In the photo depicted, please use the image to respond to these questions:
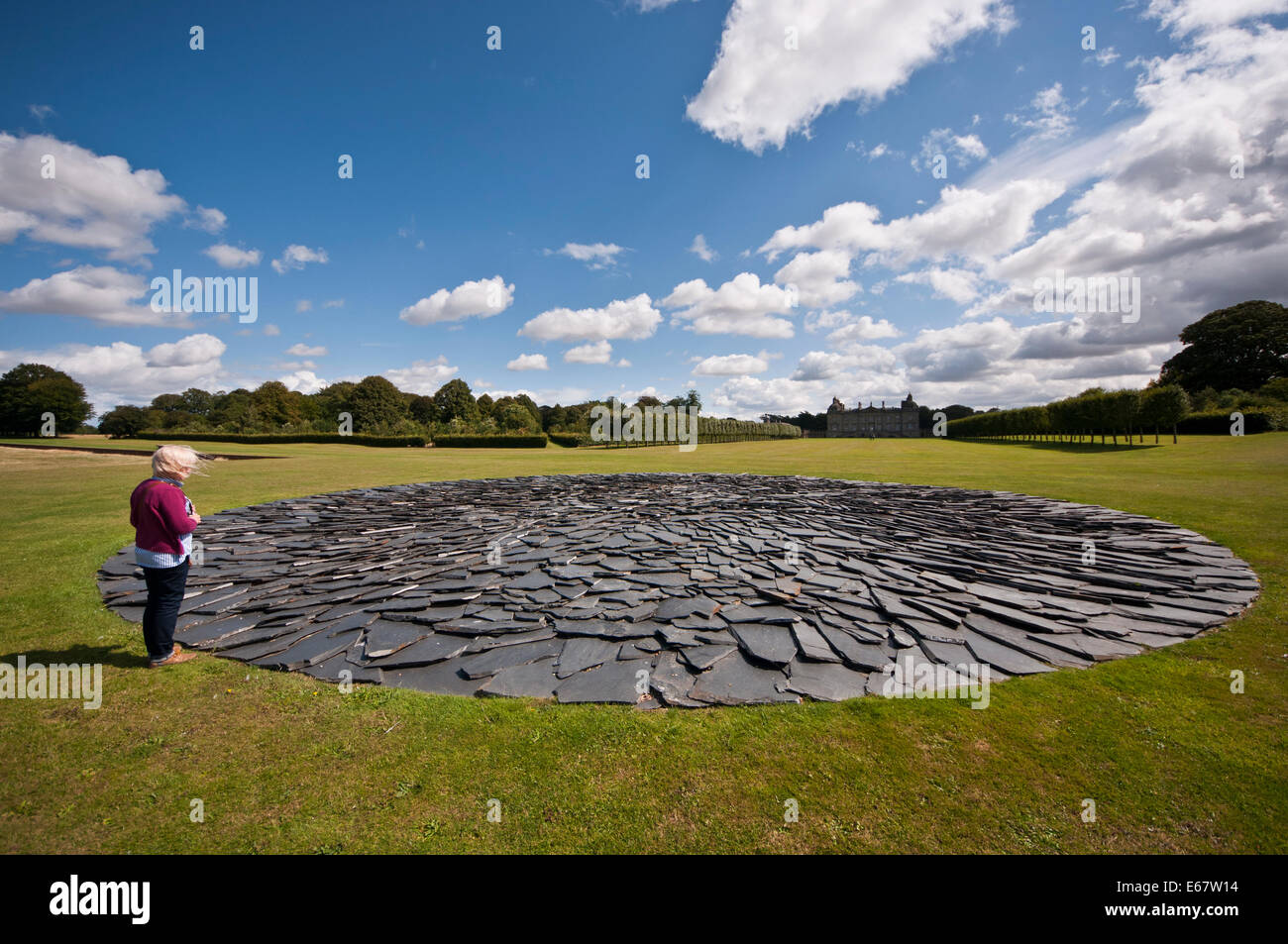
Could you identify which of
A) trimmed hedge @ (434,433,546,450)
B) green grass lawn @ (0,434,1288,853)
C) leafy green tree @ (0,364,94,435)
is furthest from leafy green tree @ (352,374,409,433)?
green grass lawn @ (0,434,1288,853)

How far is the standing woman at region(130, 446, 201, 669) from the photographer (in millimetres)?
4484

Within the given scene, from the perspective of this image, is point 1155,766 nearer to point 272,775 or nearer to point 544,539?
point 272,775

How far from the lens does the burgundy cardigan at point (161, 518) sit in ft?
14.6

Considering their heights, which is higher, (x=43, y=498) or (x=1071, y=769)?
(x=43, y=498)

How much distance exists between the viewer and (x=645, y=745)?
348 centimetres

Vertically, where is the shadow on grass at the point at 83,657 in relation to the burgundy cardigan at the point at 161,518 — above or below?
below

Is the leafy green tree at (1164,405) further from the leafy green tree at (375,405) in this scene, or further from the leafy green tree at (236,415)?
the leafy green tree at (236,415)

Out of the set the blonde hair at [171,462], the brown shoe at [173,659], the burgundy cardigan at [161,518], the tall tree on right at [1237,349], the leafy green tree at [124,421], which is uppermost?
the tall tree on right at [1237,349]

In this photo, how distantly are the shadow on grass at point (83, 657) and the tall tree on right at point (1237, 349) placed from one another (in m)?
82.1

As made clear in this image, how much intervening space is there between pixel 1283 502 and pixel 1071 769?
14916 mm

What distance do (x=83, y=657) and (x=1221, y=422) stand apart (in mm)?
64871

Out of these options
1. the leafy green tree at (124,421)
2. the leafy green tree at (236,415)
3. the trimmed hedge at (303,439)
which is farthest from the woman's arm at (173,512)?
the leafy green tree at (124,421)

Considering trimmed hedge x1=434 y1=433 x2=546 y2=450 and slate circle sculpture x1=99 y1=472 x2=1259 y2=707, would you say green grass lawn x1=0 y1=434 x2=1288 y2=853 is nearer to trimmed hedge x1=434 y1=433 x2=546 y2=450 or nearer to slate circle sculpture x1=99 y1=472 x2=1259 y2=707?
slate circle sculpture x1=99 y1=472 x2=1259 y2=707
